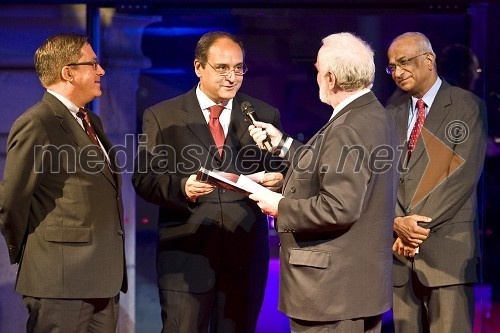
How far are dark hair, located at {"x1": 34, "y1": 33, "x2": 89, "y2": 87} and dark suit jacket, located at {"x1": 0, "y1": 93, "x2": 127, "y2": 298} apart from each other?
4.8 inches

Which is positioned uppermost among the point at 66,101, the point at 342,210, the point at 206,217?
the point at 66,101

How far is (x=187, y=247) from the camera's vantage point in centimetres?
382

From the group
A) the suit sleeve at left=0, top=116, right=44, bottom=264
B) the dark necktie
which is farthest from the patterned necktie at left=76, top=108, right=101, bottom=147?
the suit sleeve at left=0, top=116, right=44, bottom=264

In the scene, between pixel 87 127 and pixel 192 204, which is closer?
pixel 87 127

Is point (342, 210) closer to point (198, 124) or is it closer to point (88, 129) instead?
point (198, 124)

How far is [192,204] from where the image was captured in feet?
12.3

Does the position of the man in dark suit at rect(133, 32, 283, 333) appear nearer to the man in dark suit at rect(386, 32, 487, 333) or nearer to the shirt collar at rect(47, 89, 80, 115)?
the shirt collar at rect(47, 89, 80, 115)

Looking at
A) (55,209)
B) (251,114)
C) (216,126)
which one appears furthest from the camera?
(216,126)

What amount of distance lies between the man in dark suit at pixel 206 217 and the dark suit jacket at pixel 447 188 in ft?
2.65

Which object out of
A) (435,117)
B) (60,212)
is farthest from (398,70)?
(60,212)

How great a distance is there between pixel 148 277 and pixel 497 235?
2.37 meters

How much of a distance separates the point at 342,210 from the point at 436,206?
108 centimetres

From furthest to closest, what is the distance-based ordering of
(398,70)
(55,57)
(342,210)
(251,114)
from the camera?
(398,70) < (251,114) < (55,57) < (342,210)

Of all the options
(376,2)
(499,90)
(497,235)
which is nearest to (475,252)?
(497,235)
